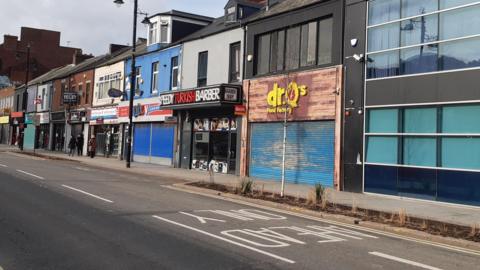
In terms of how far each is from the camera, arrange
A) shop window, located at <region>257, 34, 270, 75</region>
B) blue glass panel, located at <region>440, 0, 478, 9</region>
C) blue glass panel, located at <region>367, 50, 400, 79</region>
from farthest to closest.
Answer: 1. shop window, located at <region>257, 34, 270, 75</region>
2. blue glass panel, located at <region>367, 50, 400, 79</region>
3. blue glass panel, located at <region>440, 0, 478, 9</region>

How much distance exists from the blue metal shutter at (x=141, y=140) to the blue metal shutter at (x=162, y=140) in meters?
0.94

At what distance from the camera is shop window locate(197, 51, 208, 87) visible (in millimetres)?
29203

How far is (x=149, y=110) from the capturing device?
34344 mm

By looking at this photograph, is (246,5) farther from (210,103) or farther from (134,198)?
(134,198)

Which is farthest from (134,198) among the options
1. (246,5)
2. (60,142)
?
(60,142)

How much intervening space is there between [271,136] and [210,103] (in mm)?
3842

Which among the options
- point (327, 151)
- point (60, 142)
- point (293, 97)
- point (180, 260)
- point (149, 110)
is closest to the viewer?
point (180, 260)

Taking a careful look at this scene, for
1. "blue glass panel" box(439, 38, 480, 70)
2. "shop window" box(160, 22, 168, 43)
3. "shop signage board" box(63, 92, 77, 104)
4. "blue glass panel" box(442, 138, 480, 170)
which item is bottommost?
"blue glass panel" box(442, 138, 480, 170)

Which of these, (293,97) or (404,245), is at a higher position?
(293,97)

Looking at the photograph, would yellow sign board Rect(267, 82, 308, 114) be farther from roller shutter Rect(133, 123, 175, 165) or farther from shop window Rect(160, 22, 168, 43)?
shop window Rect(160, 22, 168, 43)

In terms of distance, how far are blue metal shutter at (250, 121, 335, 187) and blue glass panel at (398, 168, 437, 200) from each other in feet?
11.2

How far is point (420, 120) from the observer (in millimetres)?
17078

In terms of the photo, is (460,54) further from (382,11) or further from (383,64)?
(382,11)

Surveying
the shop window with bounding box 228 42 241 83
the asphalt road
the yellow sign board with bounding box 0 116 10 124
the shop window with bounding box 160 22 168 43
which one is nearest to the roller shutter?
the shop window with bounding box 160 22 168 43
